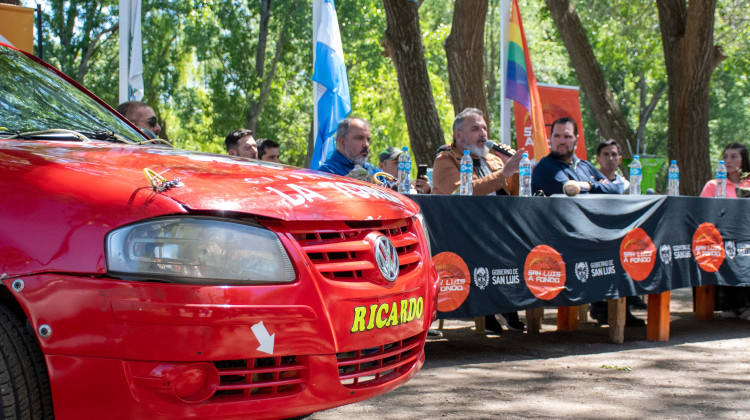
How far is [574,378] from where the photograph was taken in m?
5.54

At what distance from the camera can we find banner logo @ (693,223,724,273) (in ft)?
24.4

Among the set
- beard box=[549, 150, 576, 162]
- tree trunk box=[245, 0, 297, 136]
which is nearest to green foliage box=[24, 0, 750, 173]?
tree trunk box=[245, 0, 297, 136]

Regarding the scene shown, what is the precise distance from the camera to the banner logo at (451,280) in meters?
5.62

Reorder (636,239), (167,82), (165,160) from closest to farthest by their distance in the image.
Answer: (165,160) < (636,239) < (167,82)

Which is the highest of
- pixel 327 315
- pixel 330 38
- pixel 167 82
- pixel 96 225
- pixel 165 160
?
pixel 167 82

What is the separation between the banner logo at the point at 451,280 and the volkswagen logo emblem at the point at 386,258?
2466mm

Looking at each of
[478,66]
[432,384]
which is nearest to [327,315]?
[432,384]

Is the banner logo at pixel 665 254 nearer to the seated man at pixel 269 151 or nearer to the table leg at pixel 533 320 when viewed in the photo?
the table leg at pixel 533 320

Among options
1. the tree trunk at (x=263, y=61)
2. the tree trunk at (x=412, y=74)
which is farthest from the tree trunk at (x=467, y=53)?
the tree trunk at (x=263, y=61)

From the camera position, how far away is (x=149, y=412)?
8.27 feet

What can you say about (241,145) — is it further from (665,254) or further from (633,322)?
(633,322)

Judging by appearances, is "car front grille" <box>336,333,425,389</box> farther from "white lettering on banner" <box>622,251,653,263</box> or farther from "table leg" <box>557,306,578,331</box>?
"table leg" <box>557,306,578,331</box>

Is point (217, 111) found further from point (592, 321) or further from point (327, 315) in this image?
point (327, 315)

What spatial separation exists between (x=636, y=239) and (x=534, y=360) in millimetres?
1444
